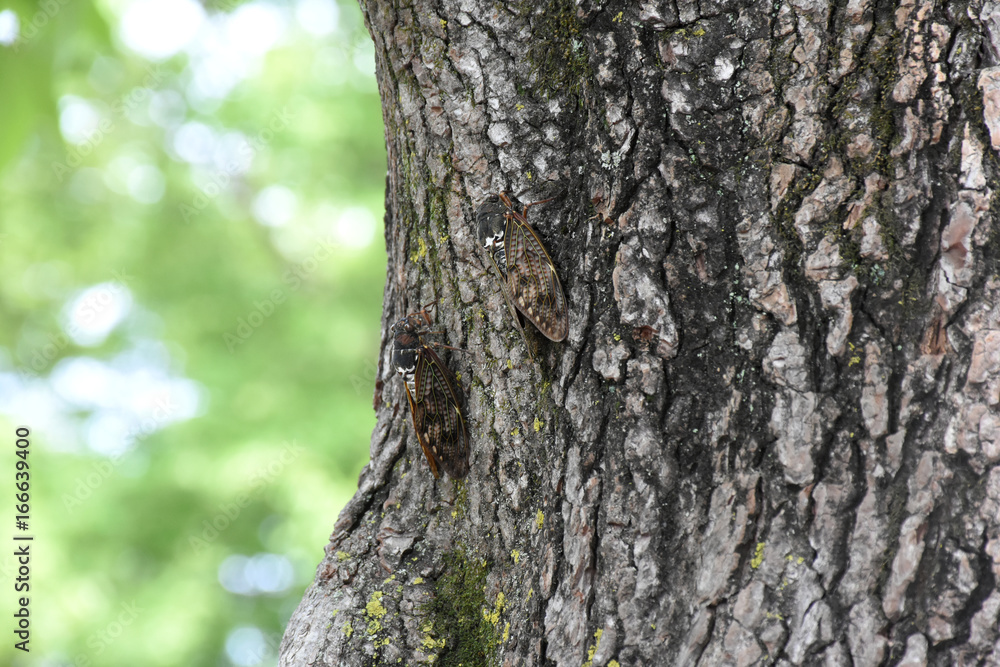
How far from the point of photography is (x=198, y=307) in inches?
187

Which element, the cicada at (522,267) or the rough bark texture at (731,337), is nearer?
the rough bark texture at (731,337)

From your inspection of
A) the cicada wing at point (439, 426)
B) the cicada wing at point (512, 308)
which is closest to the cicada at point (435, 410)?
the cicada wing at point (439, 426)

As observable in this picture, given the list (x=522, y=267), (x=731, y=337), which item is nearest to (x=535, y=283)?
(x=522, y=267)

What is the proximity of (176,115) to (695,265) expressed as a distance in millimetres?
5106

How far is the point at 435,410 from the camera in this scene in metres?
1.25

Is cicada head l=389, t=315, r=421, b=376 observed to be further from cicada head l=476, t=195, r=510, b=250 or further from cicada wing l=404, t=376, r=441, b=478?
cicada head l=476, t=195, r=510, b=250

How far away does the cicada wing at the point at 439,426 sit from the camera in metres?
1.22

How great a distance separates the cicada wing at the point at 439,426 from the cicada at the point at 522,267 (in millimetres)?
196

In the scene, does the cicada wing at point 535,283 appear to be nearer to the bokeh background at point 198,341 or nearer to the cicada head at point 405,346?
the cicada head at point 405,346

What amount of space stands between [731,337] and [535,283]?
297mm

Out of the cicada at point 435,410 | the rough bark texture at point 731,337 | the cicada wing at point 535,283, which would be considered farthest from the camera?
the cicada at point 435,410

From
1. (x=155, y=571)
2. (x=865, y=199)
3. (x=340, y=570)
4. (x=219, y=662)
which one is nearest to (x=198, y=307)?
(x=155, y=571)

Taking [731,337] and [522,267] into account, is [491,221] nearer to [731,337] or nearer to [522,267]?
[522,267]

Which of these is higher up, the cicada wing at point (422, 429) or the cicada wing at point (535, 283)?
the cicada wing at point (535, 283)
